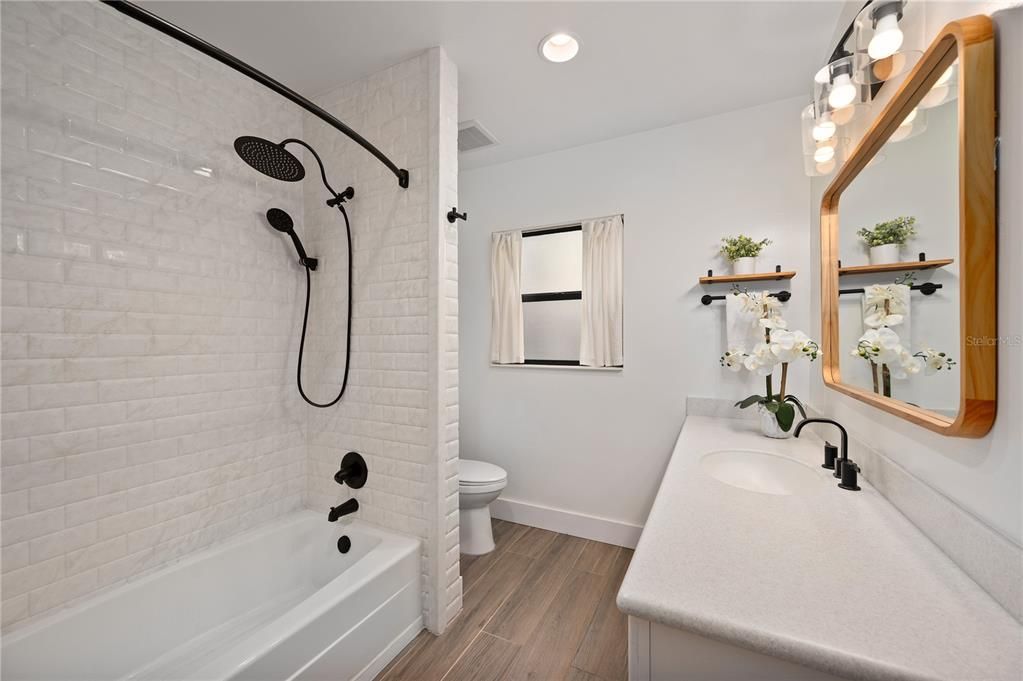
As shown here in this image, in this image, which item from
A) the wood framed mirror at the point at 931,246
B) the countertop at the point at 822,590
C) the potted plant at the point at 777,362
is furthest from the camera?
the potted plant at the point at 777,362

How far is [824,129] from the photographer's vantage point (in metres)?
1.54

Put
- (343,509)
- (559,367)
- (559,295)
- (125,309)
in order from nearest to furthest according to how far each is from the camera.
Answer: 1. (125,309)
2. (343,509)
3. (559,367)
4. (559,295)

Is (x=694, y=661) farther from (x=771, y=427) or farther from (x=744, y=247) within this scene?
(x=744, y=247)

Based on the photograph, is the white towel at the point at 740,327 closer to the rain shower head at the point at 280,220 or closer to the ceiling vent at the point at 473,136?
the ceiling vent at the point at 473,136

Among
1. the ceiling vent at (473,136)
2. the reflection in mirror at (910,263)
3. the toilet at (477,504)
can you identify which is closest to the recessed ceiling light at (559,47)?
the ceiling vent at (473,136)

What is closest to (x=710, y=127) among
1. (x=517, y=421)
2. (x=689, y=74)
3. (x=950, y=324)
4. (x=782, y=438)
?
(x=689, y=74)

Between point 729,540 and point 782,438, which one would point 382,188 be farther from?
point 782,438

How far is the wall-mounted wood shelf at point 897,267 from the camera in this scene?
89cm

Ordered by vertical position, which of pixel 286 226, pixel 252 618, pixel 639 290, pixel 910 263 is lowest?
pixel 252 618

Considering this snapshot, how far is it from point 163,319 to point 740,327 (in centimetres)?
264

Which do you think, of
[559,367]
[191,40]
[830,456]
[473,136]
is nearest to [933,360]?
[830,456]

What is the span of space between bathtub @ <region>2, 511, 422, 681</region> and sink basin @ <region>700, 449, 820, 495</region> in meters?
1.29

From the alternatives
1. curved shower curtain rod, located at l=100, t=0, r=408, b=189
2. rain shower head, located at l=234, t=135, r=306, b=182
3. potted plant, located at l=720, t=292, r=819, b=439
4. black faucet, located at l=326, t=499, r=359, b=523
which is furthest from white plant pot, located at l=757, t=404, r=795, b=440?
rain shower head, located at l=234, t=135, r=306, b=182

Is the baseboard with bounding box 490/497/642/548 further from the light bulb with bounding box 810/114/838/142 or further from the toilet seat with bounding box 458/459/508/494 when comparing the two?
the light bulb with bounding box 810/114/838/142
